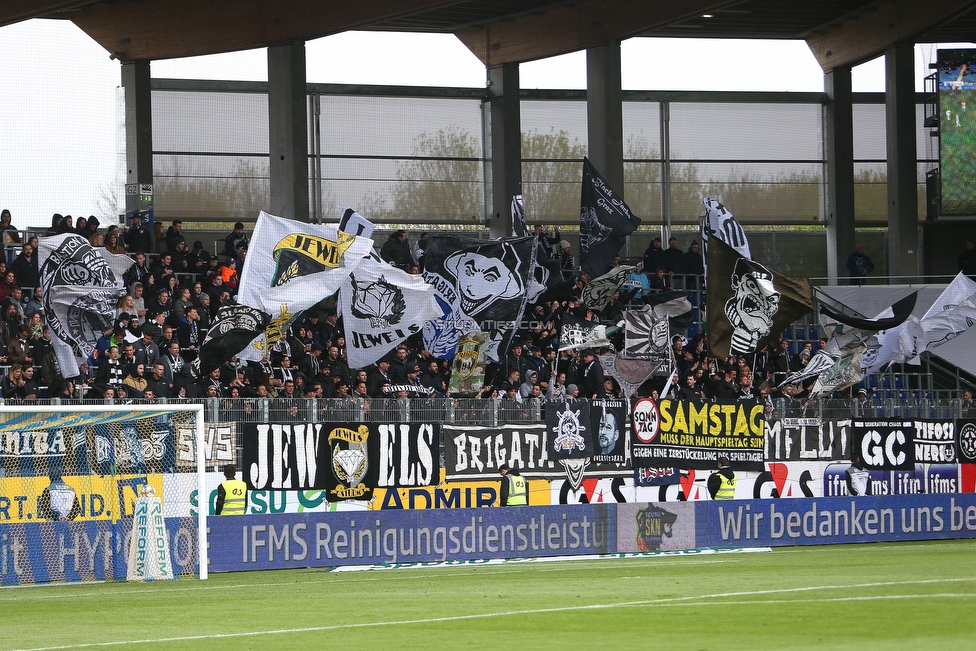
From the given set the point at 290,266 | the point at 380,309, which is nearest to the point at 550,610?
the point at 290,266

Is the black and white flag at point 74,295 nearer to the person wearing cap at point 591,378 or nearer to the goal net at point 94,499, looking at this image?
the goal net at point 94,499

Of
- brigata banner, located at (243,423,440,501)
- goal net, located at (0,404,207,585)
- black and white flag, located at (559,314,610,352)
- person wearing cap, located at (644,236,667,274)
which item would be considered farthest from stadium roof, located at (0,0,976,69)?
goal net, located at (0,404,207,585)

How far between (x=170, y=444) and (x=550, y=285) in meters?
12.3

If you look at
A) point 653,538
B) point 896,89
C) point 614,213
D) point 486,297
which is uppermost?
point 896,89

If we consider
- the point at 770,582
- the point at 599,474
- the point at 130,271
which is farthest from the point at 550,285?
the point at 770,582

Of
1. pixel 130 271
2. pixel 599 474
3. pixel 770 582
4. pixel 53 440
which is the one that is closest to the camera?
pixel 770 582

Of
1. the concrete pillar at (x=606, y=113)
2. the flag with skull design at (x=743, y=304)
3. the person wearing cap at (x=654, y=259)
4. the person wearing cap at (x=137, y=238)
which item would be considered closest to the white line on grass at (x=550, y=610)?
the flag with skull design at (x=743, y=304)

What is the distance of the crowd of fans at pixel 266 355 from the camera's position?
22625 mm

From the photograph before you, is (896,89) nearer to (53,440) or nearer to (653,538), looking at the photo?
(653,538)

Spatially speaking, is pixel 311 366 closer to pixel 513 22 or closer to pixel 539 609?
pixel 539 609

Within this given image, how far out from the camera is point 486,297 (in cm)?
2762

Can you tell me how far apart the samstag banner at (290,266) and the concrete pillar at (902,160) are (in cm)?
2161

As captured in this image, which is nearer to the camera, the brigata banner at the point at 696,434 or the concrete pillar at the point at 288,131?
the brigata banner at the point at 696,434

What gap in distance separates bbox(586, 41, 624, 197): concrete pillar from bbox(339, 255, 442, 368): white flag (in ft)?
44.4
